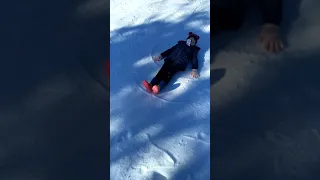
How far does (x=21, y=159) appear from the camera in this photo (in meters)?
2.90

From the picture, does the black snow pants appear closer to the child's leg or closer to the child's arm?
the child's leg

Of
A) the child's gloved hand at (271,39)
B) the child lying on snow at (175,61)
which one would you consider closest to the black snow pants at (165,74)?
the child lying on snow at (175,61)

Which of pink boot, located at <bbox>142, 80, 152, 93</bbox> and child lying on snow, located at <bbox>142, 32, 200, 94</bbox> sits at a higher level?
child lying on snow, located at <bbox>142, 32, 200, 94</bbox>

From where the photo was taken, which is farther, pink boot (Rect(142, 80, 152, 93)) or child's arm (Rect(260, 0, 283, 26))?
child's arm (Rect(260, 0, 283, 26))

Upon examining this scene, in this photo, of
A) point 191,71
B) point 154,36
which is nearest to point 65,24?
point 154,36

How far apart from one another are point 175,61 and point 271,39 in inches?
23.5

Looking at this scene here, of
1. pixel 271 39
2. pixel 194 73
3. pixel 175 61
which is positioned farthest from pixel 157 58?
pixel 271 39

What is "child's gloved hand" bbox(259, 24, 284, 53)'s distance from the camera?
9.88 ft

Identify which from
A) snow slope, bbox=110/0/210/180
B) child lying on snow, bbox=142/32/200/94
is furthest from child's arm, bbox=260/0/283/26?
child lying on snow, bbox=142/32/200/94

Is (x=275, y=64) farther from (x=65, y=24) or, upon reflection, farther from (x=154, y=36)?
(x=65, y=24)

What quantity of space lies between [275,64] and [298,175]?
0.66 metres

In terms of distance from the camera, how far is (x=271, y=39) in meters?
3.02

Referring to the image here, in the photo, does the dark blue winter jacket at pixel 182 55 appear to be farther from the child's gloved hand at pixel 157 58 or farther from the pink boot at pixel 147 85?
the pink boot at pixel 147 85

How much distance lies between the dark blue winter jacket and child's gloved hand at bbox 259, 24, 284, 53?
Answer: 408mm
